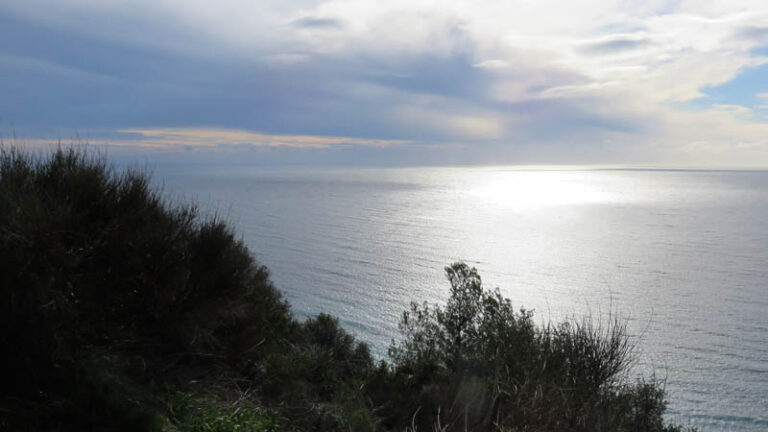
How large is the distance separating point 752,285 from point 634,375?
19488mm

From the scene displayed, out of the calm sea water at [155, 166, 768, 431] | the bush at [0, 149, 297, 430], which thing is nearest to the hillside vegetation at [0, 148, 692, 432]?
the bush at [0, 149, 297, 430]

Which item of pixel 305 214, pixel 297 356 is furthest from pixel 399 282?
pixel 305 214

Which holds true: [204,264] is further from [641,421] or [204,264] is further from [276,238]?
[276,238]

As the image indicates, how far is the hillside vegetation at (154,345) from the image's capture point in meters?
3.88

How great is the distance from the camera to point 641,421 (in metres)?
9.88

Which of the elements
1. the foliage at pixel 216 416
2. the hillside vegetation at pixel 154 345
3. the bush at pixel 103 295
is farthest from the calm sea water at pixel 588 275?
the foliage at pixel 216 416

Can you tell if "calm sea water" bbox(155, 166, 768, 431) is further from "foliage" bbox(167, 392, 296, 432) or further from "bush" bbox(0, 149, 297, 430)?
"foliage" bbox(167, 392, 296, 432)

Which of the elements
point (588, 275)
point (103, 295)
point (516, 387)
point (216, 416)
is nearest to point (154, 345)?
point (103, 295)

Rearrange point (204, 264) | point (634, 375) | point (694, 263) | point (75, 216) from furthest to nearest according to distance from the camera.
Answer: point (694, 263) → point (634, 375) → point (204, 264) → point (75, 216)

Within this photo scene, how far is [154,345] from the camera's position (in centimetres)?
515

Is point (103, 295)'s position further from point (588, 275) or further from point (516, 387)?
point (588, 275)

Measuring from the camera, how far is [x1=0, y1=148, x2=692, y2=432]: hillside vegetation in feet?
12.7

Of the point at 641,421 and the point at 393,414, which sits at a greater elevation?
the point at 393,414

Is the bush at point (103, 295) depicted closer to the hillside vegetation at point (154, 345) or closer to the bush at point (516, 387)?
the hillside vegetation at point (154, 345)
